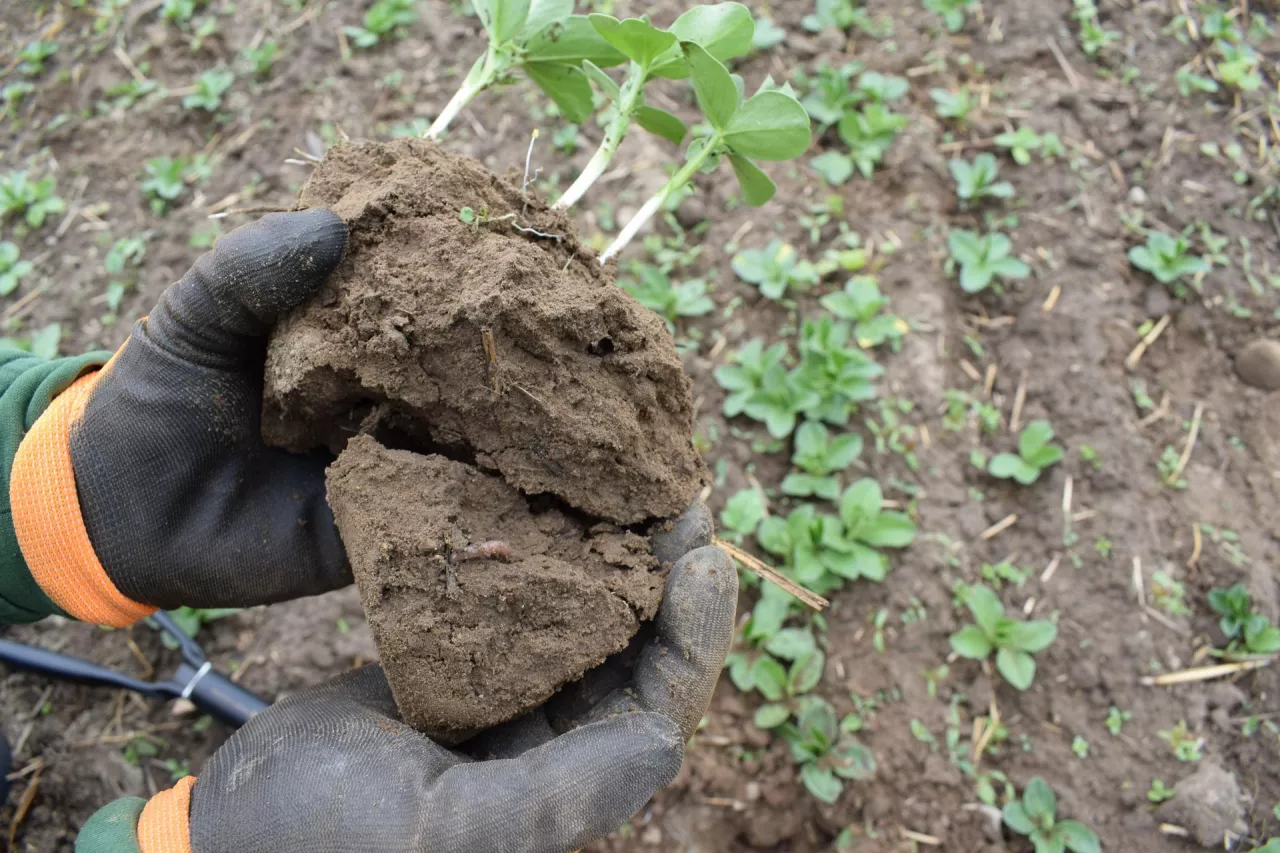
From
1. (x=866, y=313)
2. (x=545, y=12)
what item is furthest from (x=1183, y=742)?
(x=545, y=12)

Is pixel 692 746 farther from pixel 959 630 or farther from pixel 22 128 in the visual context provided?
pixel 22 128

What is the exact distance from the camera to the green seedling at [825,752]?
2.44 m

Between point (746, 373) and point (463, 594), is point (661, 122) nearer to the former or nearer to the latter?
point (746, 373)

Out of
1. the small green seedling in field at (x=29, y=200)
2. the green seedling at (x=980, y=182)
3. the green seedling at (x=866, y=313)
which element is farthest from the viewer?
the small green seedling in field at (x=29, y=200)

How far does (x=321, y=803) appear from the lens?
5.19 ft

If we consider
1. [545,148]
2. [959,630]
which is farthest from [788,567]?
[545,148]

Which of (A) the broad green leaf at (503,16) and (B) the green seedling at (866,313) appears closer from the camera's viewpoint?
(A) the broad green leaf at (503,16)

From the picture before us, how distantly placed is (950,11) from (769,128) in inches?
101

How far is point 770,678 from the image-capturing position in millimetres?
2576

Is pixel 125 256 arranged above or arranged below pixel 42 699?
above

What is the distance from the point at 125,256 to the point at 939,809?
3677 mm

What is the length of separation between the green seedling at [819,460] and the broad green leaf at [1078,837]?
1154mm

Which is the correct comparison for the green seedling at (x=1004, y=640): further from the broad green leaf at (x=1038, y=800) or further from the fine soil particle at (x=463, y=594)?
the fine soil particle at (x=463, y=594)

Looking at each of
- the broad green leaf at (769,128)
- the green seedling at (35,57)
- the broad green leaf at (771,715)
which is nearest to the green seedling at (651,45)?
the broad green leaf at (769,128)
